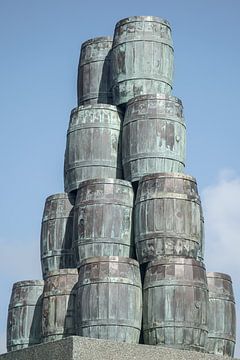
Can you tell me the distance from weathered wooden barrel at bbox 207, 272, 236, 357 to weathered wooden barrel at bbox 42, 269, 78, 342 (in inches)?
108

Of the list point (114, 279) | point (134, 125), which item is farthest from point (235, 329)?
point (134, 125)

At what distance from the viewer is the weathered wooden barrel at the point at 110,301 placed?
15562 mm

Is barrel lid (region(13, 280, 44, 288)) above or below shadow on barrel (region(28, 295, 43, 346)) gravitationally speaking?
above

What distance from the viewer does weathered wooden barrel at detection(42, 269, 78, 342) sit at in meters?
16.5

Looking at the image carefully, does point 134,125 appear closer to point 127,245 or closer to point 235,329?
point 127,245

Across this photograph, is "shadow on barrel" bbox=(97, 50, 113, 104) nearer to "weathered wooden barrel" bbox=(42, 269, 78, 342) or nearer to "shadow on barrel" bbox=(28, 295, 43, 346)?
"weathered wooden barrel" bbox=(42, 269, 78, 342)

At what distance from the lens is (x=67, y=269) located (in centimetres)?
1683

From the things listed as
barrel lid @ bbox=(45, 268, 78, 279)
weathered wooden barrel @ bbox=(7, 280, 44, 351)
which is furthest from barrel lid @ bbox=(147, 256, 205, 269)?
weathered wooden barrel @ bbox=(7, 280, 44, 351)

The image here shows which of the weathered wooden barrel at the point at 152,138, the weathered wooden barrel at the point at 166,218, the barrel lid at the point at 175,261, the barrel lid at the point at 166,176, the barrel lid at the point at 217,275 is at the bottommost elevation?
the barrel lid at the point at 175,261

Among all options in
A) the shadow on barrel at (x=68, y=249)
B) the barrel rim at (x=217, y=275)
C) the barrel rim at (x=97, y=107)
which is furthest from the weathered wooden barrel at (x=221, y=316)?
the barrel rim at (x=97, y=107)

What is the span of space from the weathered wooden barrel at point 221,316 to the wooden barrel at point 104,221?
190cm

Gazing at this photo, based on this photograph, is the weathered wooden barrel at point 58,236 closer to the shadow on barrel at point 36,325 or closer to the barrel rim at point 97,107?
the shadow on barrel at point 36,325

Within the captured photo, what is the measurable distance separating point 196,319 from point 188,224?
1.81 metres

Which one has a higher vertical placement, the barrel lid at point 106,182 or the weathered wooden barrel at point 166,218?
the barrel lid at point 106,182
